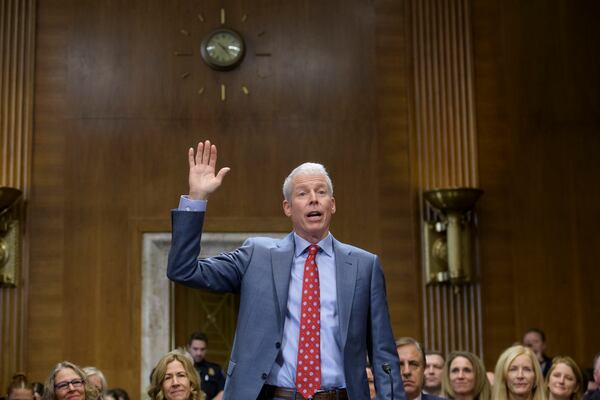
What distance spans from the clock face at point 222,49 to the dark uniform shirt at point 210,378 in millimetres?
2709

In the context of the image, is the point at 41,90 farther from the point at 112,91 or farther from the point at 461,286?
the point at 461,286

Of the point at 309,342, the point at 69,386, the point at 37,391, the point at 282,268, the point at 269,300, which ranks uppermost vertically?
the point at 282,268

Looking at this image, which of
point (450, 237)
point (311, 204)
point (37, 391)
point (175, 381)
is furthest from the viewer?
point (450, 237)

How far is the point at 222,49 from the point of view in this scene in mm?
9648

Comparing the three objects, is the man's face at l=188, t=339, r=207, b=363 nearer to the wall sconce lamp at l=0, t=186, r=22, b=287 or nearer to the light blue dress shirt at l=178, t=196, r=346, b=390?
the wall sconce lamp at l=0, t=186, r=22, b=287

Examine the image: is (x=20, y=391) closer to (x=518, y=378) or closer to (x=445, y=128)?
(x=518, y=378)

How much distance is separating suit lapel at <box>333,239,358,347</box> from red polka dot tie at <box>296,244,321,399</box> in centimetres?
7

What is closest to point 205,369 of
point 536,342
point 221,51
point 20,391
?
point 20,391

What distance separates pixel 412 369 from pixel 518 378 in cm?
79

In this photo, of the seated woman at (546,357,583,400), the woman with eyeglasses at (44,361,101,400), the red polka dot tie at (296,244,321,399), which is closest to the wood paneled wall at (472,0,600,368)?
the seated woman at (546,357,583,400)

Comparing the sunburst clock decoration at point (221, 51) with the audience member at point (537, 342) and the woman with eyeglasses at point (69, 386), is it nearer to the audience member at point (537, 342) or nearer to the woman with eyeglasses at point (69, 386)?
the audience member at point (537, 342)

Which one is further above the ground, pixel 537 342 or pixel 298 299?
pixel 298 299

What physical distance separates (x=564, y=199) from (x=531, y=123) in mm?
747

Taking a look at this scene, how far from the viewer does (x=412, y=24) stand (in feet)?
32.3
